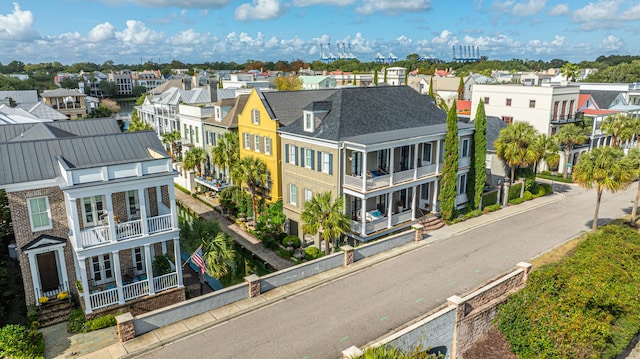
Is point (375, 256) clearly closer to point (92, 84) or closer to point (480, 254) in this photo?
point (480, 254)

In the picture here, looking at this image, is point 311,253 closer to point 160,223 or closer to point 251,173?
point 251,173

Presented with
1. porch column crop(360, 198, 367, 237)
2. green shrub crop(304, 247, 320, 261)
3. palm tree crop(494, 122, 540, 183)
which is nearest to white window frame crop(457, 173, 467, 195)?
palm tree crop(494, 122, 540, 183)

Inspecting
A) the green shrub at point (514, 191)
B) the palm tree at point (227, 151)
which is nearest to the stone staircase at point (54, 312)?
the palm tree at point (227, 151)

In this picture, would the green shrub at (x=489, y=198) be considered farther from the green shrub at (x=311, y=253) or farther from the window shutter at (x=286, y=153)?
the window shutter at (x=286, y=153)

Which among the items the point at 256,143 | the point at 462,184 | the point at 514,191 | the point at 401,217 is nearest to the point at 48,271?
the point at 256,143

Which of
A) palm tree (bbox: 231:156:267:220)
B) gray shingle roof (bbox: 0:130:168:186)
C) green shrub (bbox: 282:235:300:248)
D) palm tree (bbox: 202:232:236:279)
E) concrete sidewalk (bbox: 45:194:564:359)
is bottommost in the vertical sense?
green shrub (bbox: 282:235:300:248)

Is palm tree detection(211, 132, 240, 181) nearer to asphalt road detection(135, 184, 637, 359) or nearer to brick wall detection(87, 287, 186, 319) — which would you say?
brick wall detection(87, 287, 186, 319)
